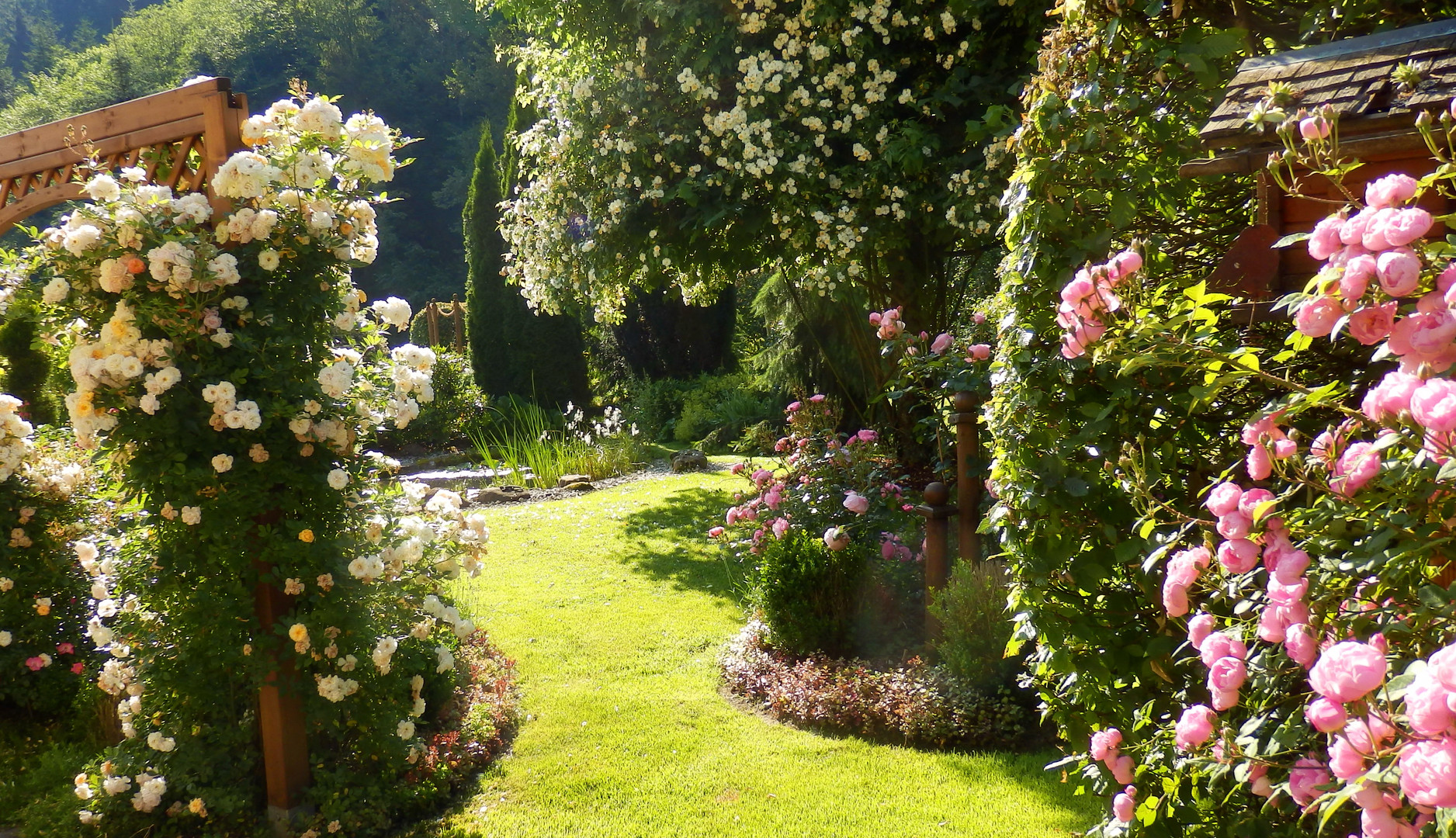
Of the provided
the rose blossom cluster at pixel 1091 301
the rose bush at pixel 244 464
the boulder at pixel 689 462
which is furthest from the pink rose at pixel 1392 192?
the boulder at pixel 689 462

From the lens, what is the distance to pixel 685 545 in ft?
24.5

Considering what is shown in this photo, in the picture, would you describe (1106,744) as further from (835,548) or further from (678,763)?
(835,548)

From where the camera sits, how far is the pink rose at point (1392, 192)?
1.21 m

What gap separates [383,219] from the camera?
27547 millimetres

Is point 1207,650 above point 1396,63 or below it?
below

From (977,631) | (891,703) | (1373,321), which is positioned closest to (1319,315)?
(1373,321)

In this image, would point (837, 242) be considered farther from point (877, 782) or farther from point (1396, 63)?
point (1396, 63)

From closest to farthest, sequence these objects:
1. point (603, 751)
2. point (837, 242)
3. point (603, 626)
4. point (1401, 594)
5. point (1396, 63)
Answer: point (1401, 594) → point (1396, 63) → point (603, 751) → point (603, 626) → point (837, 242)

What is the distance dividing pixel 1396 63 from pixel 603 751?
3.27 metres

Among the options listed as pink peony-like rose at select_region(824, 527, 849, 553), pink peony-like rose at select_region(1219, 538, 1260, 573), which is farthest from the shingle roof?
pink peony-like rose at select_region(824, 527, 849, 553)

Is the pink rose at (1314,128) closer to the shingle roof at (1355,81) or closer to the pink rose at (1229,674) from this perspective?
the shingle roof at (1355,81)

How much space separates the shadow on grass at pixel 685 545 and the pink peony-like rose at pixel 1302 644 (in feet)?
14.7

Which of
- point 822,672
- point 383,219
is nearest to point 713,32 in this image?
point 822,672

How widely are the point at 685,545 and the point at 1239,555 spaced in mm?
6123
